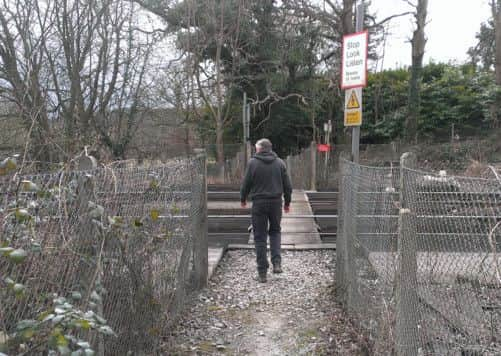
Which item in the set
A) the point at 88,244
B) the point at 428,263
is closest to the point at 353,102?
the point at 428,263

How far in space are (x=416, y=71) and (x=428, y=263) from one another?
1954 cm

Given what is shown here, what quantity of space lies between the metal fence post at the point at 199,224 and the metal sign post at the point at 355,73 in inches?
76.6

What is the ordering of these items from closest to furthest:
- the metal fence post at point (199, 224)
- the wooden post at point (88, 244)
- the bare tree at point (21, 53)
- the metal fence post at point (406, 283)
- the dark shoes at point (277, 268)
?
the wooden post at point (88, 244) → the metal fence post at point (406, 283) → the metal fence post at point (199, 224) → the dark shoes at point (277, 268) → the bare tree at point (21, 53)

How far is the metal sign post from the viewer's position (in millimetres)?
5254

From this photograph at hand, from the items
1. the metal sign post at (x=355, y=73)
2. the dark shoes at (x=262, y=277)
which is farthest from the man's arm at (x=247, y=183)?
the metal sign post at (x=355, y=73)

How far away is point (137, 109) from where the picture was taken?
13672mm

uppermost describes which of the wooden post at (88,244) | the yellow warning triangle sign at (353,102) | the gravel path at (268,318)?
the yellow warning triangle sign at (353,102)

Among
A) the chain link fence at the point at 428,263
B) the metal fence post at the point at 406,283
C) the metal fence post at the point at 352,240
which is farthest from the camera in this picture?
the metal fence post at the point at 352,240

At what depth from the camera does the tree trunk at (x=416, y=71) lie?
1925 cm

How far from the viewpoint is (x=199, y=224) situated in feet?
18.1

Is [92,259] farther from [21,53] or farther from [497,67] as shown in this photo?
[497,67]

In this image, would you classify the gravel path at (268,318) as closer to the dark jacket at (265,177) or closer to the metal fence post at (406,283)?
the metal fence post at (406,283)

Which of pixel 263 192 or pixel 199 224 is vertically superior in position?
pixel 263 192

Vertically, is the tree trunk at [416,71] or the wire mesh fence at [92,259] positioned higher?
the tree trunk at [416,71]
